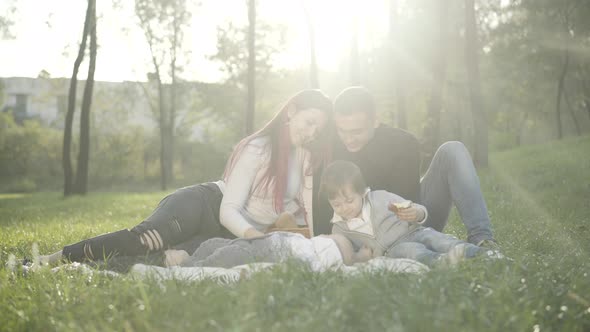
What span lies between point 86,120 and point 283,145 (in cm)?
1844

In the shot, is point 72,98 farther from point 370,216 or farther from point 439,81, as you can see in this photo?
point 370,216

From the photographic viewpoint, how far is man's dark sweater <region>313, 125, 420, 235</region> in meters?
5.61

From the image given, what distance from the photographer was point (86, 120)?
22016 mm

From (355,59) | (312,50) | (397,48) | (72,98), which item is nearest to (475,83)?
(397,48)

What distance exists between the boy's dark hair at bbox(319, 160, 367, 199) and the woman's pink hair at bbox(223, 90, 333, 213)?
53 cm

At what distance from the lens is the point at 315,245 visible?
15.1ft

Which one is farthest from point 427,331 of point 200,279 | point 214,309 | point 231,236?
point 231,236

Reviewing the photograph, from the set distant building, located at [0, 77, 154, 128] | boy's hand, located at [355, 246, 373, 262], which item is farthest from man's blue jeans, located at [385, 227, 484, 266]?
distant building, located at [0, 77, 154, 128]

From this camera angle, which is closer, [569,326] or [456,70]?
[569,326]

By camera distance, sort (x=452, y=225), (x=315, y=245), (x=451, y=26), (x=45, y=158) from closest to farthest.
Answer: (x=315, y=245) < (x=452, y=225) < (x=451, y=26) < (x=45, y=158)

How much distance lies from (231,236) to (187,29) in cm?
2780

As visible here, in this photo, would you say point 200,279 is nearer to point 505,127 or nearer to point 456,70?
point 456,70

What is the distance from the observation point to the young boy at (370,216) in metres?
4.86

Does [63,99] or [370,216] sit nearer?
[370,216]
